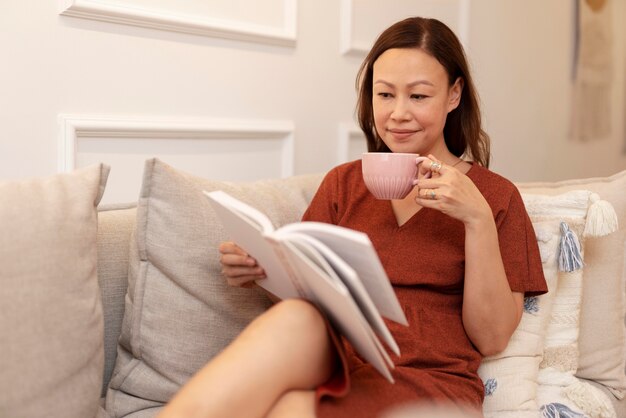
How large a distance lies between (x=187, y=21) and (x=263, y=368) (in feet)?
3.60

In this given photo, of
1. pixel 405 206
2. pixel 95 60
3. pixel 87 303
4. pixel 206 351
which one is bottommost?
pixel 206 351

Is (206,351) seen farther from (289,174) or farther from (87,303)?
(289,174)

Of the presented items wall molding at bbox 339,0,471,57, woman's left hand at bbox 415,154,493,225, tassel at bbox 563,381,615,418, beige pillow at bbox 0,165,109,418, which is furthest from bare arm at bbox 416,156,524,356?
wall molding at bbox 339,0,471,57

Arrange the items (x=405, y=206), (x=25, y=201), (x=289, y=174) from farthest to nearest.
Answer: (x=289, y=174)
(x=405, y=206)
(x=25, y=201)

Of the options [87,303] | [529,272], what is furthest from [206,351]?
[529,272]

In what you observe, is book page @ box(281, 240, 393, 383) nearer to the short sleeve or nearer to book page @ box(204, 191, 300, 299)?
book page @ box(204, 191, 300, 299)

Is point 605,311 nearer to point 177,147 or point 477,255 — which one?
Result: point 477,255

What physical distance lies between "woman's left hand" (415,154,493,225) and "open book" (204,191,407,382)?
286 mm

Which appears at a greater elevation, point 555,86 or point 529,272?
point 555,86

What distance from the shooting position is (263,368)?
3.41 feet

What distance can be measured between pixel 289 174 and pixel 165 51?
531 millimetres

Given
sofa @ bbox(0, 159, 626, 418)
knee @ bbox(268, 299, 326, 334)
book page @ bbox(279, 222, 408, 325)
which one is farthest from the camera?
sofa @ bbox(0, 159, 626, 418)

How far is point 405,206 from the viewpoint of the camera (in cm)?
157

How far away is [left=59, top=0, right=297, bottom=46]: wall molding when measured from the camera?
168cm
